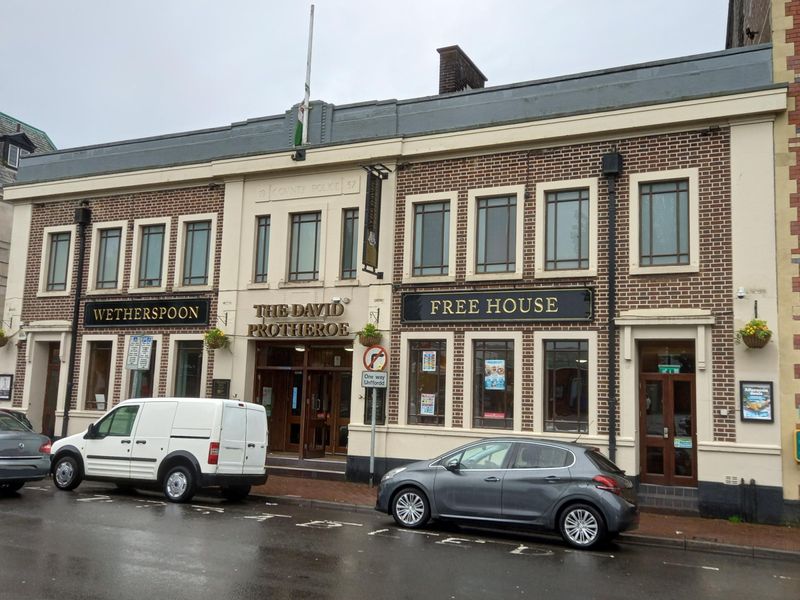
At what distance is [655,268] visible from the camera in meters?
14.5

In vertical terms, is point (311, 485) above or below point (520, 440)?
below

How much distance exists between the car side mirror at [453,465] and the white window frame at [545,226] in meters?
5.33

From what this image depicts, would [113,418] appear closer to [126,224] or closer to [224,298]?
[224,298]

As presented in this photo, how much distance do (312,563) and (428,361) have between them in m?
8.12

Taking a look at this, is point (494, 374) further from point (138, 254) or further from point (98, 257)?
point (98, 257)

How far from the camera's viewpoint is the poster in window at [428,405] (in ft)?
53.6

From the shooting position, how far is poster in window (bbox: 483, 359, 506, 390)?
1575 cm

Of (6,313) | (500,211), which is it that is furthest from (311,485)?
(6,313)

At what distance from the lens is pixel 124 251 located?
66.8ft

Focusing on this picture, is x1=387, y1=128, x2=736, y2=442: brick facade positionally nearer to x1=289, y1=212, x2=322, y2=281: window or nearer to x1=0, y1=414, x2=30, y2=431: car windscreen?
x1=289, y1=212, x2=322, y2=281: window

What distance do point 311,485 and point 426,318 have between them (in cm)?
424

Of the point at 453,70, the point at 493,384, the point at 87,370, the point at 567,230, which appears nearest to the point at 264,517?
the point at 493,384

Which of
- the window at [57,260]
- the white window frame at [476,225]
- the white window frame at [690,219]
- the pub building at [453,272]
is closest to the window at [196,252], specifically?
the pub building at [453,272]

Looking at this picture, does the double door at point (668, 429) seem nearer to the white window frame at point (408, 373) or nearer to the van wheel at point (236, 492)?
the white window frame at point (408, 373)
